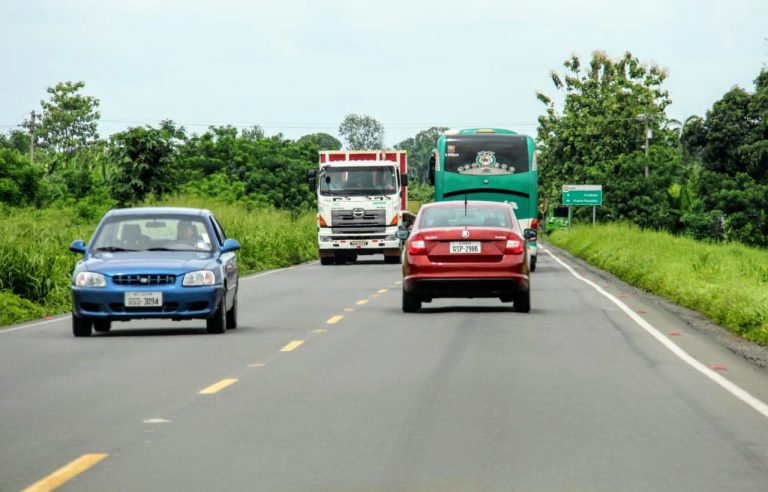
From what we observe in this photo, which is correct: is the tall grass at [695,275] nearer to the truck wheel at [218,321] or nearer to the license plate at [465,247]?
the license plate at [465,247]

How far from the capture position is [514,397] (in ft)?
37.5

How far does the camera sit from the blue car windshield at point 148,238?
18.1 metres

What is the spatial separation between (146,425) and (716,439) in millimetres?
3772

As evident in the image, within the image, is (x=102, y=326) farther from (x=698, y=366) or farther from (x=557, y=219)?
(x=557, y=219)

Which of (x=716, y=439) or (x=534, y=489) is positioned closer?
(x=534, y=489)

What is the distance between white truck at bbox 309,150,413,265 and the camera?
1585 inches

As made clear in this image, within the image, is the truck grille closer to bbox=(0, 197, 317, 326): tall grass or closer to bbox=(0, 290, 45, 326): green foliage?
bbox=(0, 197, 317, 326): tall grass

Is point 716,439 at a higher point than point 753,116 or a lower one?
lower

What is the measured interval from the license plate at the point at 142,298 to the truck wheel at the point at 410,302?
533 cm

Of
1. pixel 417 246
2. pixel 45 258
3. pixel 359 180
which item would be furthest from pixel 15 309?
pixel 359 180

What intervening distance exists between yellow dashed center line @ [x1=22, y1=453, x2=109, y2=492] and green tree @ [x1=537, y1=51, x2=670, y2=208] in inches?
2912

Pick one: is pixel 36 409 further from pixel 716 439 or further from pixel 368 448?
pixel 716 439

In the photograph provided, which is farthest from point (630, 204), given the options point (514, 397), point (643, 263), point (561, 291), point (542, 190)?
point (514, 397)

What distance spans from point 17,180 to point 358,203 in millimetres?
18620
